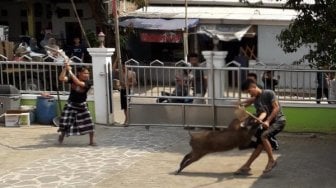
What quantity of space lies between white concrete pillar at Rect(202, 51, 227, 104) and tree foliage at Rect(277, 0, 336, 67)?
131cm

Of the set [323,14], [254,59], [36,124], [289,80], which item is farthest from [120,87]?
[254,59]

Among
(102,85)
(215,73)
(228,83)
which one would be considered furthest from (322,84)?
(102,85)

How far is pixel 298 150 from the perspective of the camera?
10.3m

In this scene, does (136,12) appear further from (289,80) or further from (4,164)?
(4,164)

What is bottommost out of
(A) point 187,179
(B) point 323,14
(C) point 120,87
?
(A) point 187,179

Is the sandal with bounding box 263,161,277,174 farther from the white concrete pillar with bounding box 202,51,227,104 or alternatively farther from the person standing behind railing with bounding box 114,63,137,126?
the person standing behind railing with bounding box 114,63,137,126

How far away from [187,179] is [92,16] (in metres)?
13.9

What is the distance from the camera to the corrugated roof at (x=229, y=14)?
20.0 m

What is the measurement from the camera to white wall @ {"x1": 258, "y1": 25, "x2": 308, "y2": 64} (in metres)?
20.4

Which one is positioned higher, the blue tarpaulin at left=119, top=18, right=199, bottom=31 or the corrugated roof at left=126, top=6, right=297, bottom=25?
the corrugated roof at left=126, top=6, right=297, bottom=25

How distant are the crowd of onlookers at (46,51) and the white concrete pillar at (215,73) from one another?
10.1 feet

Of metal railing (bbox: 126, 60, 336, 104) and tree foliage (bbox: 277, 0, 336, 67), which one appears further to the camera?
metal railing (bbox: 126, 60, 336, 104)

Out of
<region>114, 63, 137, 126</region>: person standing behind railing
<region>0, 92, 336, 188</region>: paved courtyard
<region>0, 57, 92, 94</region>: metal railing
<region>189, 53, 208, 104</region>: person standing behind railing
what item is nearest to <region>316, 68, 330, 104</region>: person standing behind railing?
<region>0, 92, 336, 188</region>: paved courtyard

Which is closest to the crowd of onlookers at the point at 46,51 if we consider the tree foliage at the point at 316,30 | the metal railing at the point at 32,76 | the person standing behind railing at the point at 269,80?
the metal railing at the point at 32,76
